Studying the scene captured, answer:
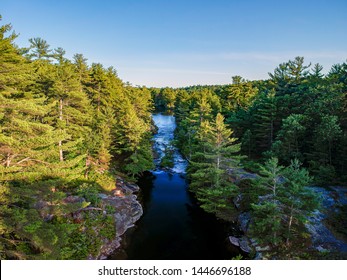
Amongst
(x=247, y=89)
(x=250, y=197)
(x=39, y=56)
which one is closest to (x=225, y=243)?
(x=250, y=197)

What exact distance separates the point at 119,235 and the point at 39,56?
34.8 m

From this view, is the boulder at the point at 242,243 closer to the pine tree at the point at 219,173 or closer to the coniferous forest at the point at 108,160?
the coniferous forest at the point at 108,160

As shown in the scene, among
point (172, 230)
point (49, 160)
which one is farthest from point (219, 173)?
point (49, 160)

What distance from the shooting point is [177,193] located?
28453 mm

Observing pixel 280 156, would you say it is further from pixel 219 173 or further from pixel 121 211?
pixel 121 211

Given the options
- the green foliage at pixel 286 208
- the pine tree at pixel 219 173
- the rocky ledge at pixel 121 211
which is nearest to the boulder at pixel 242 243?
the green foliage at pixel 286 208

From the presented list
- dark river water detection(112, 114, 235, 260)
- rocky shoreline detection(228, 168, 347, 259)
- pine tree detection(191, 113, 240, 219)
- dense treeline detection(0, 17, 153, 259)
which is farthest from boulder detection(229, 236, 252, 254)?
dense treeline detection(0, 17, 153, 259)

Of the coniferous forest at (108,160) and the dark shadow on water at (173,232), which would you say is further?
the dark shadow on water at (173,232)

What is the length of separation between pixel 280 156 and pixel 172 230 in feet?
52.6

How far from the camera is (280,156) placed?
91.8 ft

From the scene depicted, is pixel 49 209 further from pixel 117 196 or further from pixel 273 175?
pixel 273 175

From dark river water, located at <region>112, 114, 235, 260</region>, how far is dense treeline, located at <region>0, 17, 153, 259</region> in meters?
2.67

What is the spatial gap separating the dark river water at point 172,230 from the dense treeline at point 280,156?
67.6 inches

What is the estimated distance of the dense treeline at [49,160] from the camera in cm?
1034
